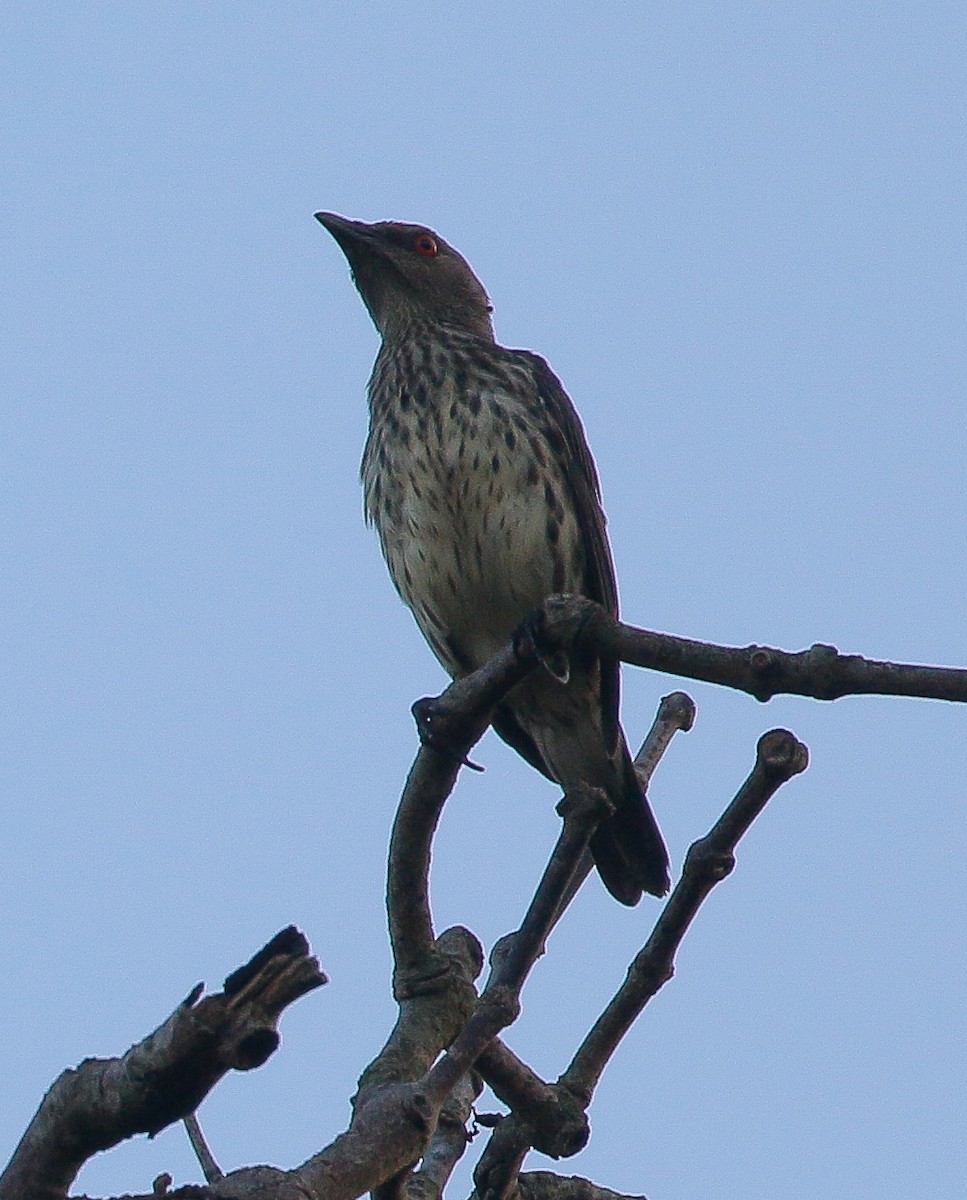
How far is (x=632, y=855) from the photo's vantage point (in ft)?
20.3

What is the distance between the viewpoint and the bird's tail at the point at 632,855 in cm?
615

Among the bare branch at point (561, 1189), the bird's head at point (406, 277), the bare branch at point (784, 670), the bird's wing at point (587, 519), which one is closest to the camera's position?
the bare branch at point (784, 670)

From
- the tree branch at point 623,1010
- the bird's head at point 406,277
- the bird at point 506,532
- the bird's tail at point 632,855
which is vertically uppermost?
the bird's head at point 406,277

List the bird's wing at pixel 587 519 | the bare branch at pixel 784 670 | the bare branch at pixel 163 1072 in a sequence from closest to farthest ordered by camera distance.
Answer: the bare branch at pixel 163 1072, the bare branch at pixel 784 670, the bird's wing at pixel 587 519

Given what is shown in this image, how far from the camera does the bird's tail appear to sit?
6.15m

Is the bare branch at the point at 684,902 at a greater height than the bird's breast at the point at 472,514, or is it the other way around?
the bird's breast at the point at 472,514

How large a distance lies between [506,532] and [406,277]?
70.7 inches

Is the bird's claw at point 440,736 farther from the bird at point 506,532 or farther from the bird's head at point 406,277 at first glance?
the bird's head at point 406,277

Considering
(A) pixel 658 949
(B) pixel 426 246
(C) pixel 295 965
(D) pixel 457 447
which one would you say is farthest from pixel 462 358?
(C) pixel 295 965

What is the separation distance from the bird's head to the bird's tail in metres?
2.26

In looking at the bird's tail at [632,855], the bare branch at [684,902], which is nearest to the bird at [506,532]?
the bird's tail at [632,855]

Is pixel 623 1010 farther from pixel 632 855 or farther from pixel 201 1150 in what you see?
pixel 632 855

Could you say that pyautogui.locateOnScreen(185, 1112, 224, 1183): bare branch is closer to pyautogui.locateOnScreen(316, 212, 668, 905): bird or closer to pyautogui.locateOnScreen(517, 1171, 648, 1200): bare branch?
pyautogui.locateOnScreen(517, 1171, 648, 1200): bare branch

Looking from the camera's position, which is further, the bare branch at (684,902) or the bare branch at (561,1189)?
the bare branch at (561,1189)
